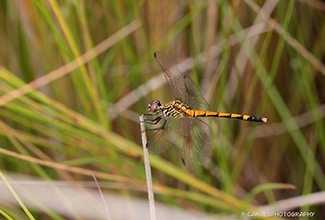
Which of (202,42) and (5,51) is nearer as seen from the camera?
(5,51)

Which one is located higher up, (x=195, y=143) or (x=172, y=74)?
(x=172, y=74)

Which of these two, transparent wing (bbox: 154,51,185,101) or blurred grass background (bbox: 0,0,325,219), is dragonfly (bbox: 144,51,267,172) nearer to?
transparent wing (bbox: 154,51,185,101)

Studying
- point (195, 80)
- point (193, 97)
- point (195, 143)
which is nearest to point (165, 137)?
point (195, 143)

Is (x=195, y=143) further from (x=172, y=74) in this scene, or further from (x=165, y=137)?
(x=172, y=74)

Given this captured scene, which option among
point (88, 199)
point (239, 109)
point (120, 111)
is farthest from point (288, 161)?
point (88, 199)

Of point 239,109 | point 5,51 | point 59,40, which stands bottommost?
point 59,40

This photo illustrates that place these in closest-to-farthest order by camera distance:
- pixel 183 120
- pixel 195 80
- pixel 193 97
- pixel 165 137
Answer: pixel 165 137 < pixel 183 120 < pixel 193 97 < pixel 195 80

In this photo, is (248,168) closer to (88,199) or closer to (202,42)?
(202,42)
